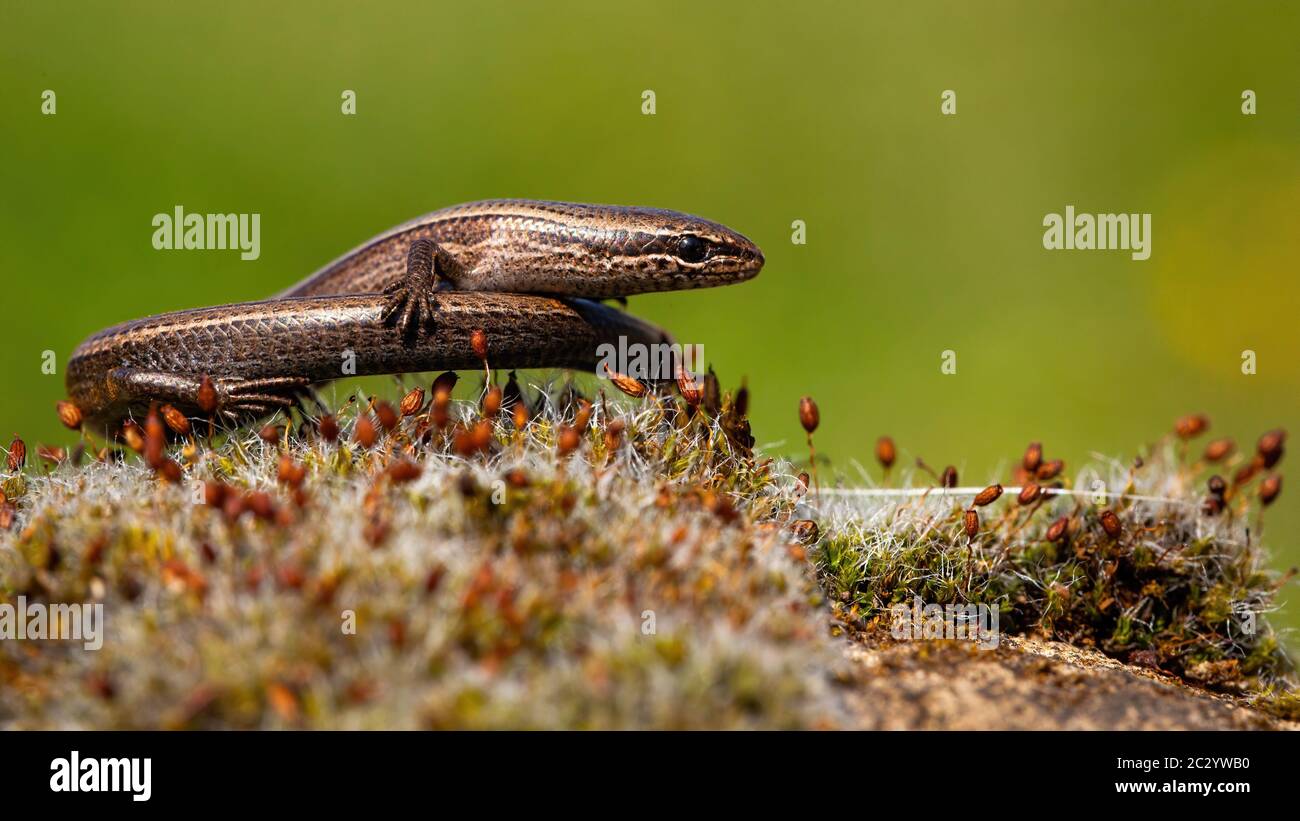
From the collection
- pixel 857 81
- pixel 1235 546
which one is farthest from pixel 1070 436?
pixel 1235 546

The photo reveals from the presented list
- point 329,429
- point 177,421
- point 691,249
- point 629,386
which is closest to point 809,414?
point 629,386

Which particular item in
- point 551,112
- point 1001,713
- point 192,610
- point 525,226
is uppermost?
point 551,112

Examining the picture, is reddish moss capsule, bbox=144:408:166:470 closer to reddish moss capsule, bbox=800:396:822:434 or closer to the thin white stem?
reddish moss capsule, bbox=800:396:822:434

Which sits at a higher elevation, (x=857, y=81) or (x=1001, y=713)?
(x=857, y=81)

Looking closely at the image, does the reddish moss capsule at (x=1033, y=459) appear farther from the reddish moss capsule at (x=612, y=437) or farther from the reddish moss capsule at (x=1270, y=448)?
the reddish moss capsule at (x=612, y=437)

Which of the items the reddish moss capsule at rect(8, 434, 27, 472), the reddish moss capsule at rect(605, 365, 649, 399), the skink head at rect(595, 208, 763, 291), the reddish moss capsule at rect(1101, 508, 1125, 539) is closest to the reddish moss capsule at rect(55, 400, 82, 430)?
the reddish moss capsule at rect(8, 434, 27, 472)

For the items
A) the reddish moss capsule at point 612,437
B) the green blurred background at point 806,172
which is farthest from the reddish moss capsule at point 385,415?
the green blurred background at point 806,172

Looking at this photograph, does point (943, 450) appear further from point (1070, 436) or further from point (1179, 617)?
point (1179, 617)
